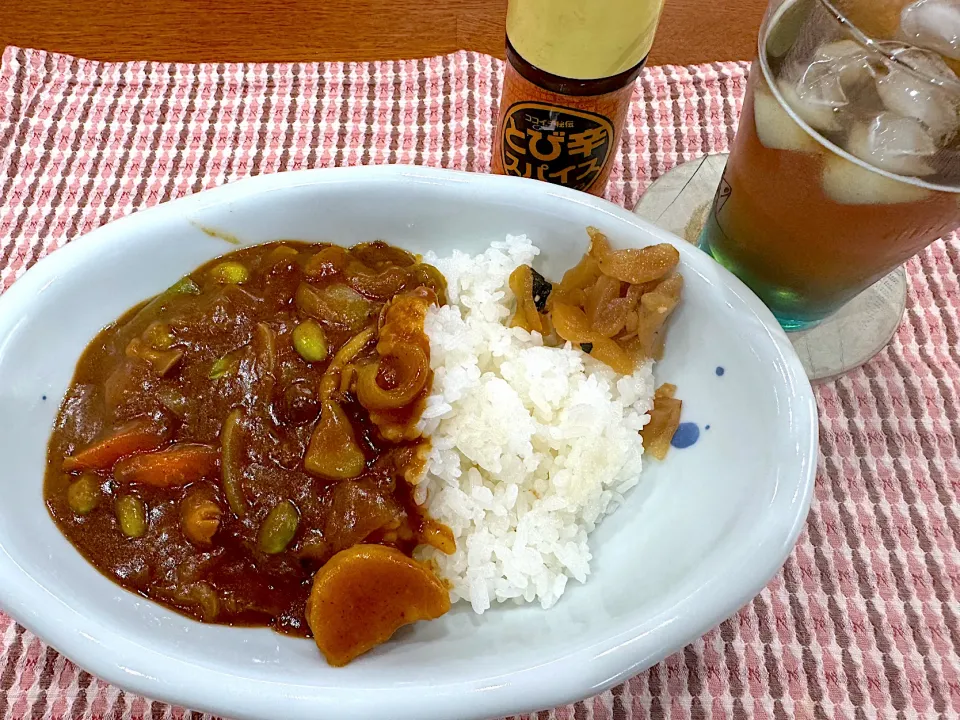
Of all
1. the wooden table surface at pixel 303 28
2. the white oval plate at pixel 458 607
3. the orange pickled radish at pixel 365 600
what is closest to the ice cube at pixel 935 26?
the white oval plate at pixel 458 607

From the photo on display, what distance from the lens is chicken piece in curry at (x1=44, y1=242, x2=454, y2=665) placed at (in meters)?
1.58

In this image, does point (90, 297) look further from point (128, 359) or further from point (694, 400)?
point (694, 400)

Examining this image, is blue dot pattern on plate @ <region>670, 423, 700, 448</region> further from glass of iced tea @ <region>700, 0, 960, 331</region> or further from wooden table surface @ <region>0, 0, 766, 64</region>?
wooden table surface @ <region>0, 0, 766, 64</region>

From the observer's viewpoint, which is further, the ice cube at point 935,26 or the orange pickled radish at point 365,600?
the ice cube at point 935,26

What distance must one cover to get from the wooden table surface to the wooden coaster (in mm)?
710

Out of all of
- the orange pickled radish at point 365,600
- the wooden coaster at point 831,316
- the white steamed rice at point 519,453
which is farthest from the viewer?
the wooden coaster at point 831,316

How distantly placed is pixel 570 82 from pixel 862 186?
81 cm

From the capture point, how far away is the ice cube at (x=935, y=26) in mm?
1712

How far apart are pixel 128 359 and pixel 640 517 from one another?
56.7 inches

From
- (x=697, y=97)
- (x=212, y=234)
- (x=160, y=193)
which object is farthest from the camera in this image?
(x=697, y=97)

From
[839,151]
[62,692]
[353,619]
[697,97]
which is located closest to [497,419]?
[353,619]

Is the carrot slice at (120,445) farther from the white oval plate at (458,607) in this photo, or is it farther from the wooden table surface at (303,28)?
the wooden table surface at (303,28)

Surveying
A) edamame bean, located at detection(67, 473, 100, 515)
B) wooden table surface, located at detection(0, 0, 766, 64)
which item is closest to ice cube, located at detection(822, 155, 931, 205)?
wooden table surface, located at detection(0, 0, 766, 64)

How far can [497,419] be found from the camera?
187 centimetres
